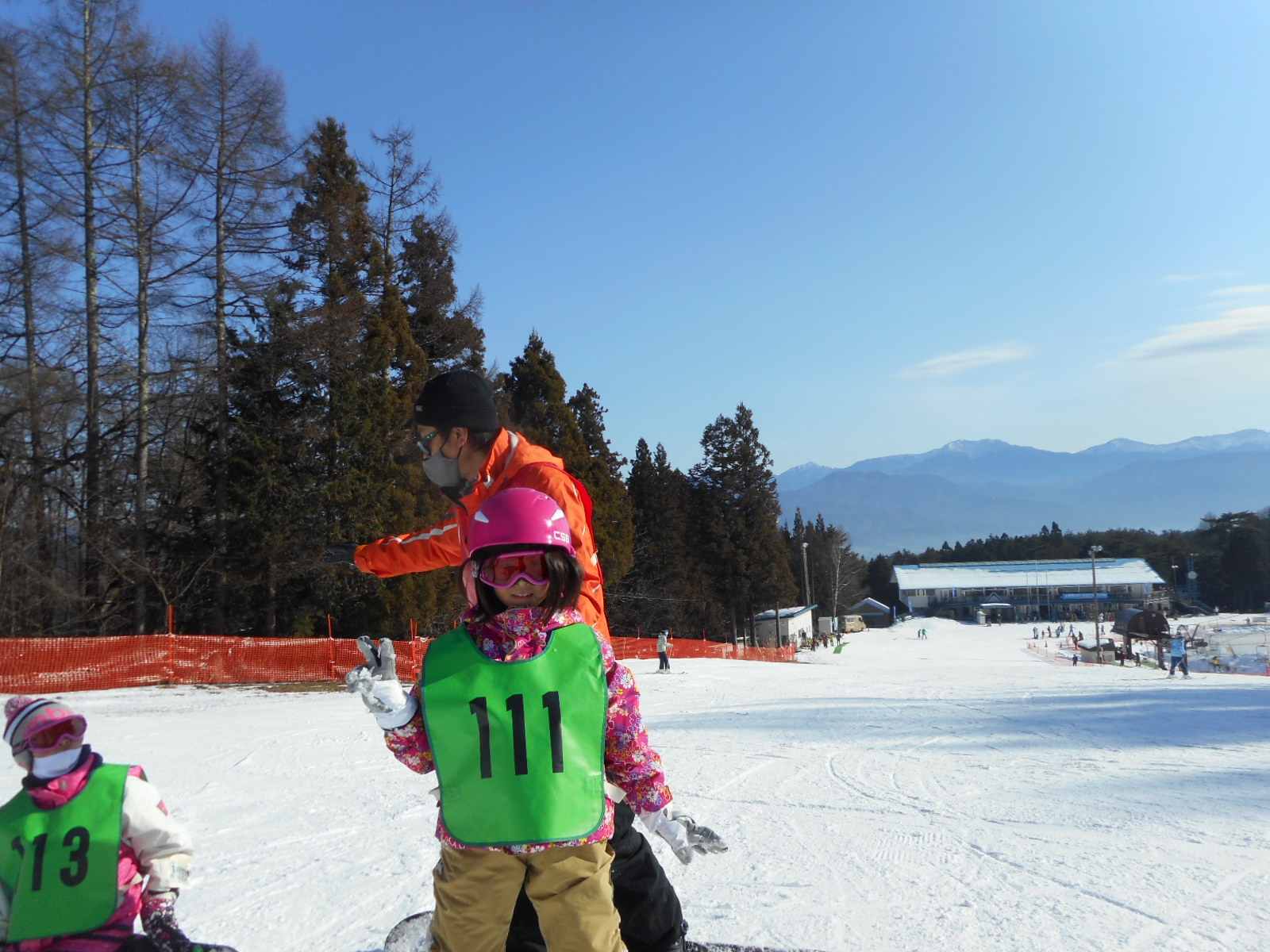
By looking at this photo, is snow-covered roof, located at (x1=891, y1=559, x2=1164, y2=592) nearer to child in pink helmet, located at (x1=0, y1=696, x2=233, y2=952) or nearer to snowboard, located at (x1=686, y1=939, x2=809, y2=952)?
snowboard, located at (x1=686, y1=939, x2=809, y2=952)

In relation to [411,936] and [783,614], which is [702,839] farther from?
[783,614]

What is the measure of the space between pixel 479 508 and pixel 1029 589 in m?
109

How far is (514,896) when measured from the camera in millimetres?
2223

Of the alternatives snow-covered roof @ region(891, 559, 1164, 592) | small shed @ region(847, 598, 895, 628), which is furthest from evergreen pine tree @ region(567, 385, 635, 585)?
snow-covered roof @ region(891, 559, 1164, 592)

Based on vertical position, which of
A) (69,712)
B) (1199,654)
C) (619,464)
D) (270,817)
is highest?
(619,464)

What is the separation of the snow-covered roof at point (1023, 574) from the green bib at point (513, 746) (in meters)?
107

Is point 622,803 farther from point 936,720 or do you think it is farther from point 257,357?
point 257,357

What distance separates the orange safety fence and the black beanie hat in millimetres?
11088

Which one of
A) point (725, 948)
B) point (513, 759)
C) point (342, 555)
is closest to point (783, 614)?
point (725, 948)

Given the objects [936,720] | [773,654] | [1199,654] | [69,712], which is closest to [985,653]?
[1199,654]

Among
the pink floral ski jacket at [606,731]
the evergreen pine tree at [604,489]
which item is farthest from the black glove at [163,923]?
the evergreen pine tree at [604,489]

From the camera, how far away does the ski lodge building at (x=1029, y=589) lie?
320ft

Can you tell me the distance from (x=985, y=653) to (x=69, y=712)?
158 ft

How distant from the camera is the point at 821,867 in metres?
4.80
